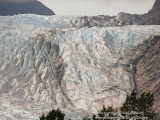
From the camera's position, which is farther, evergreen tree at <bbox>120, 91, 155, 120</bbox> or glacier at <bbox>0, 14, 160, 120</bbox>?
glacier at <bbox>0, 14, 160, 120</bbox>

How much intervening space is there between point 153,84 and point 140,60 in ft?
49.7

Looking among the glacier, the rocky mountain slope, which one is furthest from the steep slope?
the glacier

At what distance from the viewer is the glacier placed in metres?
93.2

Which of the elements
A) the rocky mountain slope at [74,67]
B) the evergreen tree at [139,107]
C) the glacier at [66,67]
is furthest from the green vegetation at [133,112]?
the glacier at [66,67]

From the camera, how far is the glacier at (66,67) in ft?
306

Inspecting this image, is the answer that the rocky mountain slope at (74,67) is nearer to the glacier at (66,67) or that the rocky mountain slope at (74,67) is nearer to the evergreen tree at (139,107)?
the glacier at (66,67)

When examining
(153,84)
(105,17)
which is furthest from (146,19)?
(153,84)

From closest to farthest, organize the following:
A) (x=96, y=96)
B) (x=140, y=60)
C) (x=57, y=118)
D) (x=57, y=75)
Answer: (x=57, y=118) < (x=96, y=96) < (x=57, y=75) < (x=140, y=60)

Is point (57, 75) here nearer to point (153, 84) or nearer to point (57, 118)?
point (153, 84)

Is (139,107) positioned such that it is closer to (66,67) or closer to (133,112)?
(133,112)

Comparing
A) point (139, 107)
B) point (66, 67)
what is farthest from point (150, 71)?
point (139, 107)

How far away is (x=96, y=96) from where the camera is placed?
95.3 meters

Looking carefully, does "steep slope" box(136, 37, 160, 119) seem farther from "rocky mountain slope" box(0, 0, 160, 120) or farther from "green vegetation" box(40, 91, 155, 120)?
"green vegetation" box(40, 91, 155, 120)

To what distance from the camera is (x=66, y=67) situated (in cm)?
10281
